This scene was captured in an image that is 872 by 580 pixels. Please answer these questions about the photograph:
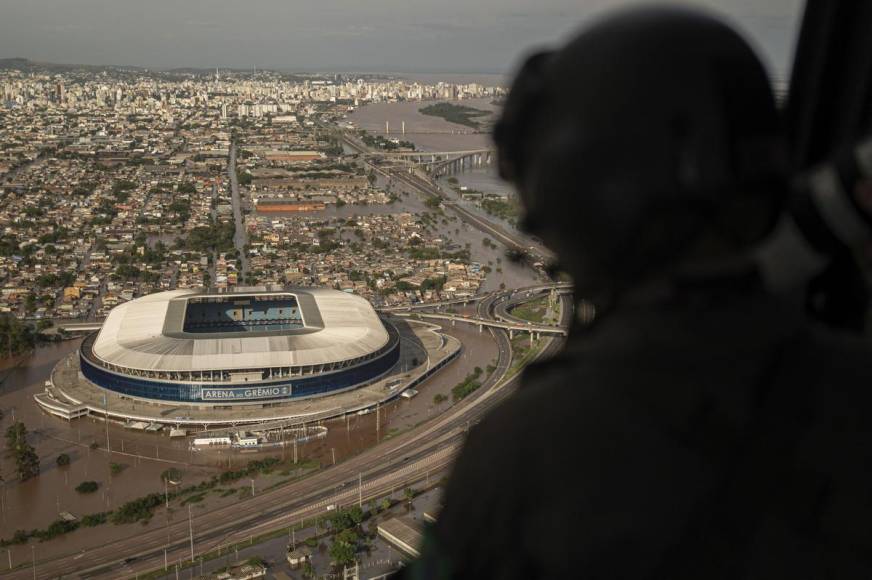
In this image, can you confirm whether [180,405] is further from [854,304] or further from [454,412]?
[854,304]

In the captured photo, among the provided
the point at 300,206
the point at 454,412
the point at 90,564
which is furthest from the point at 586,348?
the point at 300,206

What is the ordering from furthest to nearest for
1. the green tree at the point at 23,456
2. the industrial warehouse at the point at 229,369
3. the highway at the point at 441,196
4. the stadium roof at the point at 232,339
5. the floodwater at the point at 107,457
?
the highway at the point at 441,196 → the stadium roof at the point at 232,339 → the industrial warehouse at the point at 229,369 → the green tree at the point at 23,456 → the floodwater at the point at 107,457

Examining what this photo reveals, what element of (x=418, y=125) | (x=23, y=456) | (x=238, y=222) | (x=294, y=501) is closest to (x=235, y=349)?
(x=23, y=456)

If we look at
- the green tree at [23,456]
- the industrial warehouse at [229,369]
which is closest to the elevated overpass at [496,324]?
the industrial warehouse at [229,369]

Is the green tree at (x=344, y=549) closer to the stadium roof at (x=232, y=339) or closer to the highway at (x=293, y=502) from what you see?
the highway at (x=293, y=502)

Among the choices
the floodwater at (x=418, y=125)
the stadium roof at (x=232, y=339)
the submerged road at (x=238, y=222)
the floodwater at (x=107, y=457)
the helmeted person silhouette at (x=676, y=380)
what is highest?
the helmeted person silhouette at (x=676, y=380)

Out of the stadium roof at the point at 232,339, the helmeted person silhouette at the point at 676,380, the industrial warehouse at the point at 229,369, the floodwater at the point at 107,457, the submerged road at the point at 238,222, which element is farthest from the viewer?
the submerged road at the point at 238,222

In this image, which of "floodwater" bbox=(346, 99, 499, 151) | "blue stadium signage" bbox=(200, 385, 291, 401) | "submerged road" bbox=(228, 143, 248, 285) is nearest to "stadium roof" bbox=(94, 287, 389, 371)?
"blue stadium signage" bbox=(200, 385, 291, 401)

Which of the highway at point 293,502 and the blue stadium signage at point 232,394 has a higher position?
the blue stadium signage at point 232,394

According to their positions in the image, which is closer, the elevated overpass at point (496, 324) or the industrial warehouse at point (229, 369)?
the industrial warehouse at point (229, 369)
